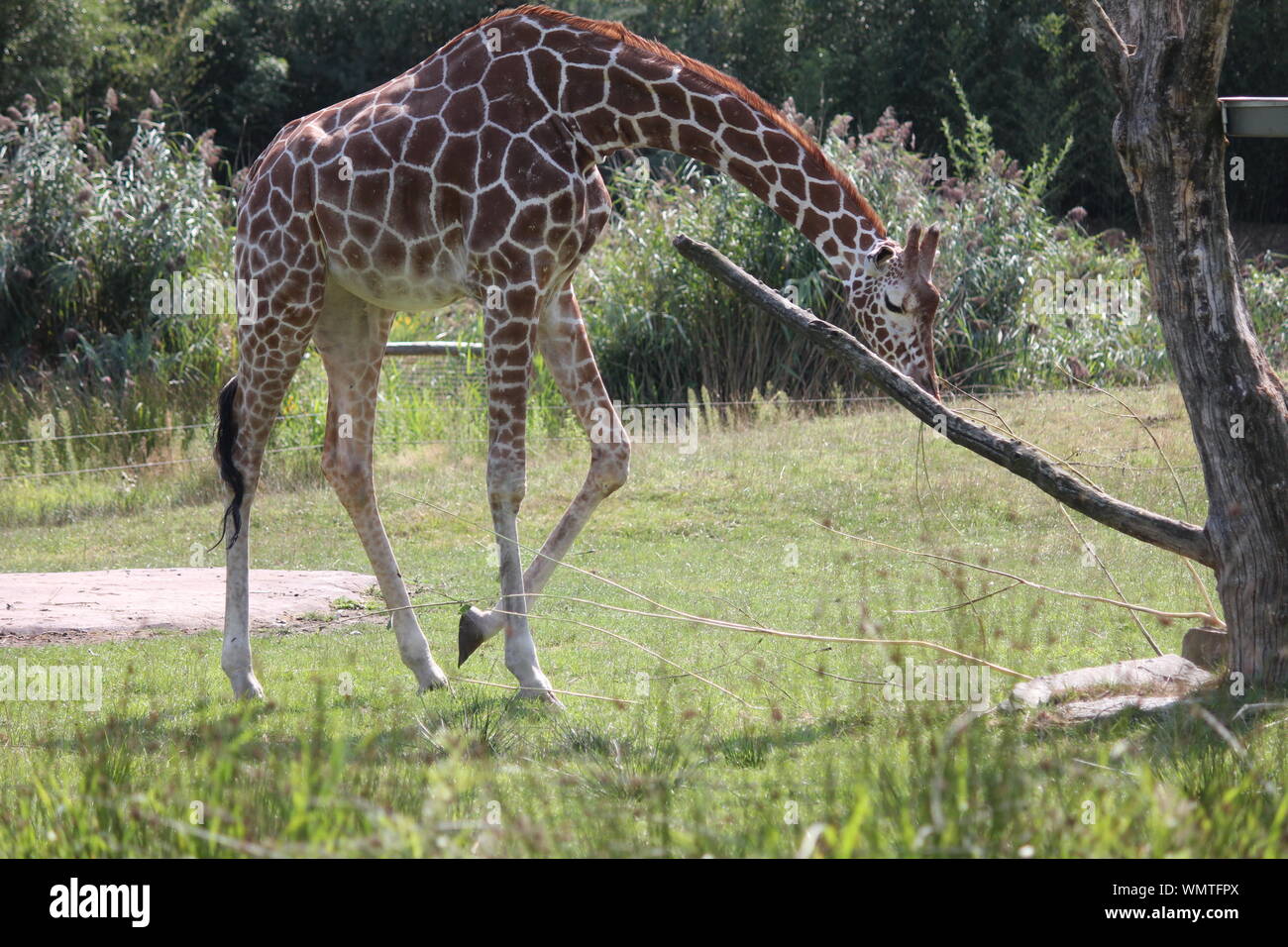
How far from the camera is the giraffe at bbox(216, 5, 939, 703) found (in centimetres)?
611

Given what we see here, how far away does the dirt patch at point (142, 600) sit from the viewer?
827cm

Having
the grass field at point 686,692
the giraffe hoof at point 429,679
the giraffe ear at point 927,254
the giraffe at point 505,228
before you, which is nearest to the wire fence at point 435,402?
the grass field at point 686,692

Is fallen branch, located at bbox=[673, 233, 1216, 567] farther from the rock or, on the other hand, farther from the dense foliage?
the dense foliage

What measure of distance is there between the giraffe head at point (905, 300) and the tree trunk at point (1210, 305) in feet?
4.42

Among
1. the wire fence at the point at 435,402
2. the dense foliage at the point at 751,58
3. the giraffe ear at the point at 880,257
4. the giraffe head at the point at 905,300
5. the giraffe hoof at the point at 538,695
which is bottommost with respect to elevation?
the giraffe hoof at the point at 538,695

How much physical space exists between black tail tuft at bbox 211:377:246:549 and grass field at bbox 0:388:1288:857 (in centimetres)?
86

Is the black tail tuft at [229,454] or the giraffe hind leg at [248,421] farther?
the black tail tuft at [229,454]

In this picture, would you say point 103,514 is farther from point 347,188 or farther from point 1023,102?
point 1023,102

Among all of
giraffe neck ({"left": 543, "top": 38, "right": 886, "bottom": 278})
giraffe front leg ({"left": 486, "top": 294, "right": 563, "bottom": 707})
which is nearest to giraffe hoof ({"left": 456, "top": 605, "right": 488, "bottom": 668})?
giraffe front leg ({"left": 486, "top": 294, "right": 563, "bottom": 707})

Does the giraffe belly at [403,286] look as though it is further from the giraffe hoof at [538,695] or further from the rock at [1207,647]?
the rock at [1207,647]

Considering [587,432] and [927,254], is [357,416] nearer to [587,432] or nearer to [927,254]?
[587,432]

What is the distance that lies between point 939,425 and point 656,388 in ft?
35.0

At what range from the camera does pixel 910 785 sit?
10.4 feet
